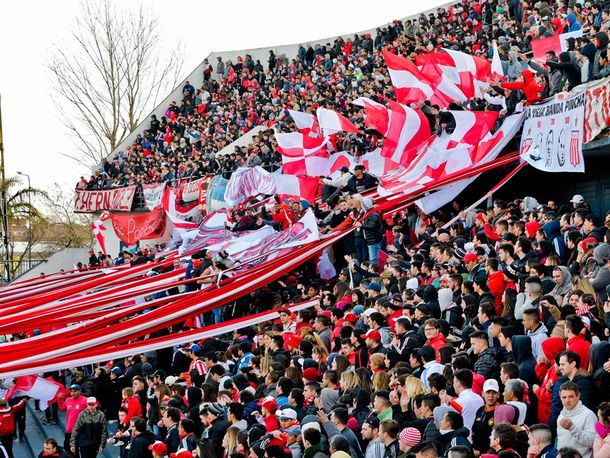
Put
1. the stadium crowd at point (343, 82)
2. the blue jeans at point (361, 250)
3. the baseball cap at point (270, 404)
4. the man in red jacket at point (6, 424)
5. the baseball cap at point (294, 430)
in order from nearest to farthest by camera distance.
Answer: the baseball cap at point (294, 430) < the baseball cap at point (270, 404) < the man in red jacket at point (6, 424) < the stadium crowd at point (343, 82) < the blue jeans at point (361, 250)

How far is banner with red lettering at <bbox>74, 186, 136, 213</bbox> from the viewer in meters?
33.3

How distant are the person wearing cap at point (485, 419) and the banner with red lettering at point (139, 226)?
22942 mm

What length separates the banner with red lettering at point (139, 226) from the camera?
30.1 metres

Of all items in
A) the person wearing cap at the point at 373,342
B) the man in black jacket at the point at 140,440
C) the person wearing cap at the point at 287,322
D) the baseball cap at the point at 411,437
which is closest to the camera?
the baseball cap at the point at 411,437

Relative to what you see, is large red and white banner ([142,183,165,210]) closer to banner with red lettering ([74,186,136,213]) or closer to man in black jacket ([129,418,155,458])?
banner with red lettering ([74,186,136,213])

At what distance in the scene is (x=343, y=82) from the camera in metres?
30.2

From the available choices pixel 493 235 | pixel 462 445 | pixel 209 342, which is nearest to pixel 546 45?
pixel 493 235

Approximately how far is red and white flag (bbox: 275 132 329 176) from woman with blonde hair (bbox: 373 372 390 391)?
38.1ft

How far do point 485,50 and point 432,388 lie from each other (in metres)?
16.4

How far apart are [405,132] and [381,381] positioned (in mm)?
9858

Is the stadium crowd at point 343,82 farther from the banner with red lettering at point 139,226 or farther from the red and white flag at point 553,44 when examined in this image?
the banner with red lettering at point 139,226

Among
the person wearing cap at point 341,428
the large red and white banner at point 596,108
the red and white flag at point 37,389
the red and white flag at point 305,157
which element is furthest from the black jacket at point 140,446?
the red and white flag at point 305,157

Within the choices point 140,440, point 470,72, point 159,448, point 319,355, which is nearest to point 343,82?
point 470,72

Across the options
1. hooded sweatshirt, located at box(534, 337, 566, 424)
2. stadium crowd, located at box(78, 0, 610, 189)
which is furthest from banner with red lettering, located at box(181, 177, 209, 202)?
hooded sweatshirt, located at box(534, 337, 566, 424)
